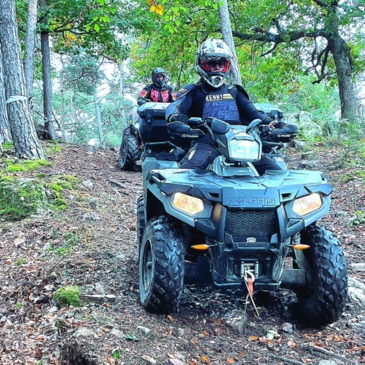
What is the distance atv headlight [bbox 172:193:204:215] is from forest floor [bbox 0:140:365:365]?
2.69 ft

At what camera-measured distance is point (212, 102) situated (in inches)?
166

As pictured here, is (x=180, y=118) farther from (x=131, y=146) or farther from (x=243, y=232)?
(x=131, y=146)

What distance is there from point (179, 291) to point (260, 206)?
2.65 feet

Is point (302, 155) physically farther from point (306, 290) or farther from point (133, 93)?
point (133, 93)

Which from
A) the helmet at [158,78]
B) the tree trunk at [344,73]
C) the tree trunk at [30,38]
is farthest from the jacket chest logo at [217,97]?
the tree trunk at [344,73]

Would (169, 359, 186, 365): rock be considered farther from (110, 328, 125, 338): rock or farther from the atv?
the atv

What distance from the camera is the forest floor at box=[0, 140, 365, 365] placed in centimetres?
296

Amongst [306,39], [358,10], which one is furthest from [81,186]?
[306,39]

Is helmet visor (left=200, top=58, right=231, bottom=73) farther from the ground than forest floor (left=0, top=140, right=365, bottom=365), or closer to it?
farther from the ground

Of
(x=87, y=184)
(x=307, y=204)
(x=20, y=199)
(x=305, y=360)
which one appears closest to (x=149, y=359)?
(x=305, y=360)

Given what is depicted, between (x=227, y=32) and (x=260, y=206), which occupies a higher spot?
(x=227, y=32)

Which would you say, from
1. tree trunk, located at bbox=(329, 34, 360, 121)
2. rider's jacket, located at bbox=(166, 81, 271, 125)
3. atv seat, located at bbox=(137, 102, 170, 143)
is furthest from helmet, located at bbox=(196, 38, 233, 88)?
tree trunk, located at bbox=(329, 34, 360, 121)

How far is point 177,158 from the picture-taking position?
14.7 feet

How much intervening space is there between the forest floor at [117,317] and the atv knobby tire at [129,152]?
4191 millimetres
